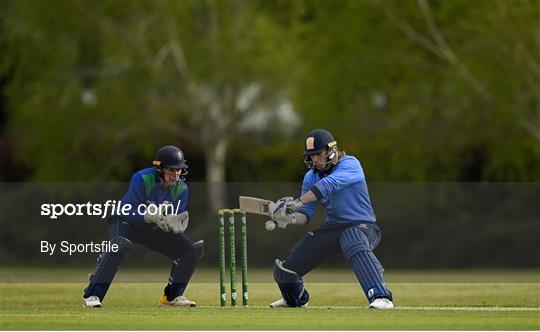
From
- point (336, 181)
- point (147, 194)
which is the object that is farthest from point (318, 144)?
point (147, 194)

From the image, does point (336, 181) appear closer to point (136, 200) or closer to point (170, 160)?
point (170, 160)

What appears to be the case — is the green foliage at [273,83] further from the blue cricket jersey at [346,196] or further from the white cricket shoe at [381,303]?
the white cricket shoe at [381,303]

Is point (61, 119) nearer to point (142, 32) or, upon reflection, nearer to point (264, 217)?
point (142, 32)

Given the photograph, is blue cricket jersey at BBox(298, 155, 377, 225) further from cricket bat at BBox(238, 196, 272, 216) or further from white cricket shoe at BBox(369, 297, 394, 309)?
white cricket shoe at BBox(369, 297, 394, 309)

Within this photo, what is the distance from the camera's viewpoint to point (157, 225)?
1488cm

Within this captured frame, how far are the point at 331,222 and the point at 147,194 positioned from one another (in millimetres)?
1730

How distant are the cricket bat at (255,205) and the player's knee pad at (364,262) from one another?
821 millimetres

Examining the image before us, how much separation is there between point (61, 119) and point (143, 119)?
71.5 inches

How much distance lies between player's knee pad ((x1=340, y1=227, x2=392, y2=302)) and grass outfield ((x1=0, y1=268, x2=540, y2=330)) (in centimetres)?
25

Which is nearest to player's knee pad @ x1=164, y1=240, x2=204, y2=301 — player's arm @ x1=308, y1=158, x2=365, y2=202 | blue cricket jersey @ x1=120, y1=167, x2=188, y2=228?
blue cricket jersey @ x1=120, y1=167, x2=188, y2=228

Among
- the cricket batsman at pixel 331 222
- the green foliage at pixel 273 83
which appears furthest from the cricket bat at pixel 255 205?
the green foliage at pixel 273 83

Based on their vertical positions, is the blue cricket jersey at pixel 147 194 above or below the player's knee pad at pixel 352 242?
above

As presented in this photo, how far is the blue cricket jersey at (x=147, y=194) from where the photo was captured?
586 inches

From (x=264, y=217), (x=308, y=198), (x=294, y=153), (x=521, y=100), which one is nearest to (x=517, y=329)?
(x=308, y=198)
